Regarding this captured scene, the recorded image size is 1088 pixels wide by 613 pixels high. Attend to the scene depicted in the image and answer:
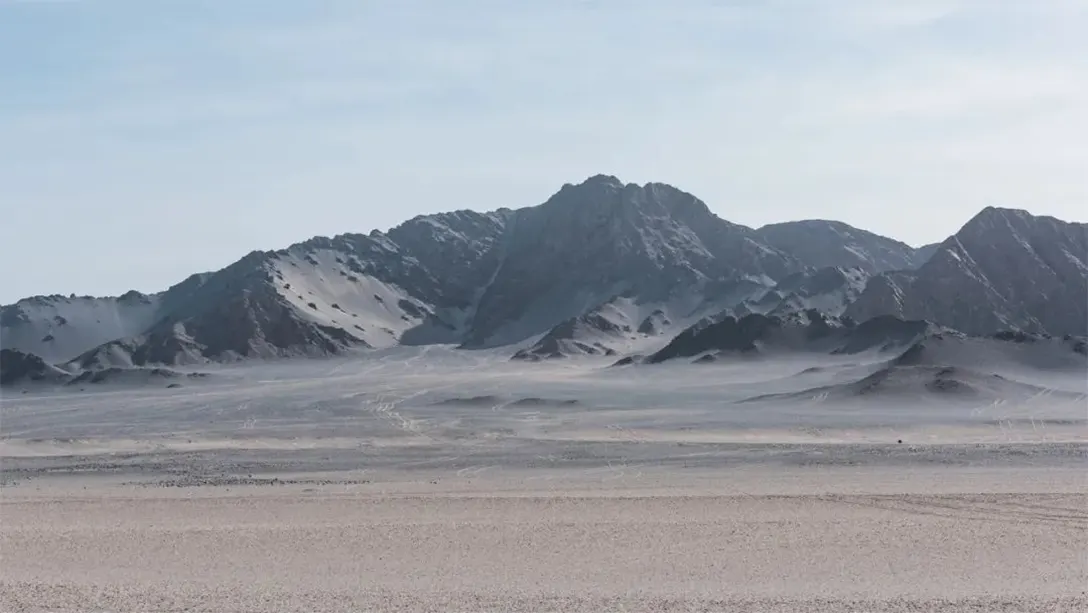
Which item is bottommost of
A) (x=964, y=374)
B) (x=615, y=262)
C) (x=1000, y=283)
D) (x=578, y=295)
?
(x=964, y=374)

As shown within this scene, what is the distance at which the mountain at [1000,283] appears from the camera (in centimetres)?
12788

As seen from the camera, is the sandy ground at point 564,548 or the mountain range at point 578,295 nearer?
the sandy ground at point 564,548

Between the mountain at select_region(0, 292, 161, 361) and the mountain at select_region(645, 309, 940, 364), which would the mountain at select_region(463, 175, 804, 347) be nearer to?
the mountain at select_region(0, 292, 161, 361)

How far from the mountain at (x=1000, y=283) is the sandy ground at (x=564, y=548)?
98.8 metres

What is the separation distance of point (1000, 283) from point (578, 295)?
63622 mm

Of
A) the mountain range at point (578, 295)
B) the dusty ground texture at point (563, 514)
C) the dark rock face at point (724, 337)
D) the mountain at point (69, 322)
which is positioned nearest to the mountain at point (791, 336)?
the dark rock face at point (724, 337)

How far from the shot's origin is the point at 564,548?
2320 cm

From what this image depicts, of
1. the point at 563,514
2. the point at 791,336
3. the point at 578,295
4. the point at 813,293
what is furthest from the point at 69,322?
the point at 563,514

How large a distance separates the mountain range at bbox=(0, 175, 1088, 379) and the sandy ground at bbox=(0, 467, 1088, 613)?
90.3m

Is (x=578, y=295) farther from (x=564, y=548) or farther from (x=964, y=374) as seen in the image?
(x=564, y=548)

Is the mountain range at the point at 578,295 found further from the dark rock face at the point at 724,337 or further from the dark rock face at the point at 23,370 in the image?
the dark rock face at the point at 724,337

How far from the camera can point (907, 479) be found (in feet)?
113

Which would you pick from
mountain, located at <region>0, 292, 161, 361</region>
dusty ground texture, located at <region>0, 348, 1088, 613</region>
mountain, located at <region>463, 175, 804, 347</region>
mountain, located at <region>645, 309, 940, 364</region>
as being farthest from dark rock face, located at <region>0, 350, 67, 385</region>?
dusty ground texture, located at <region>0, 348, 1088, 613</region>

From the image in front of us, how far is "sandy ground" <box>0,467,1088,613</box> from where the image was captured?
19125 millimetres
